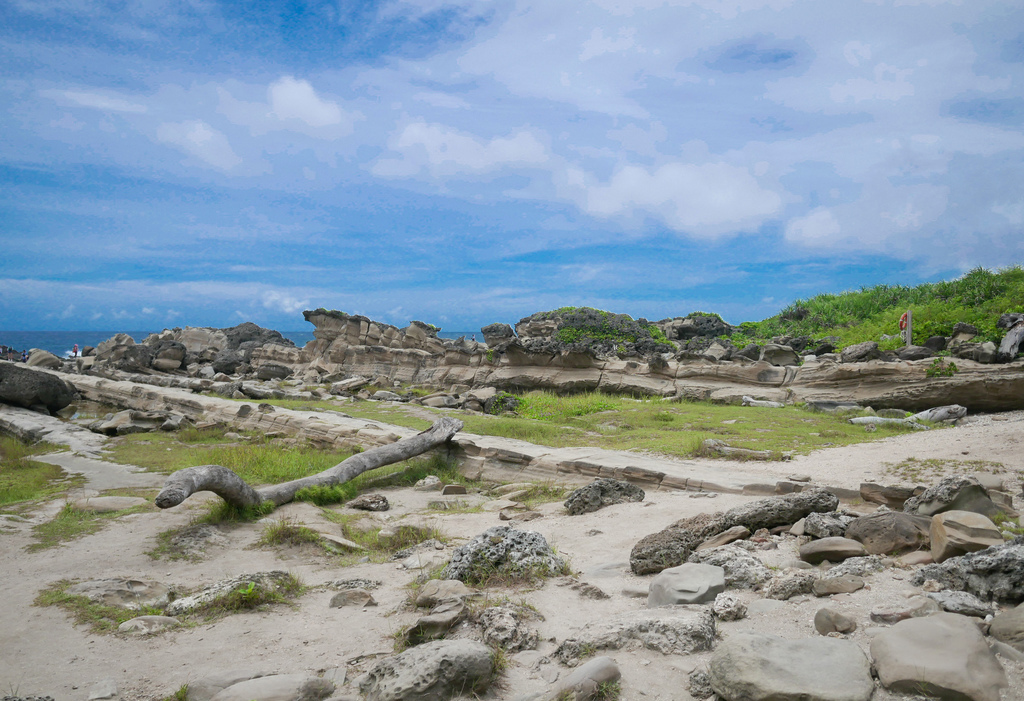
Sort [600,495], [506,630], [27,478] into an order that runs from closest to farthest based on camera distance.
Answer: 1. [506,630]
2. [600,495]
3. [27,478]

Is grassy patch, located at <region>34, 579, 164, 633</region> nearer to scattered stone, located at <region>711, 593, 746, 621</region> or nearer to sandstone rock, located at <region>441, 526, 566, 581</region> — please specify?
sandstone rock, located at <region>441, 526, 566, 581</region>

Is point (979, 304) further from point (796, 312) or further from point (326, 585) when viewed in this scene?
point (326, 585)

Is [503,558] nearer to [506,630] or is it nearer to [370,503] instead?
[506,630]

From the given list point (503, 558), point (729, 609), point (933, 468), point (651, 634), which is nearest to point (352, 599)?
point (503, 558)

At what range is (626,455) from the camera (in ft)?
34.4

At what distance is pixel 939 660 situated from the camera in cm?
270

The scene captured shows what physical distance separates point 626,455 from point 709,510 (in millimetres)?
→ 3589

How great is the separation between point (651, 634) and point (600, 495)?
174 inches

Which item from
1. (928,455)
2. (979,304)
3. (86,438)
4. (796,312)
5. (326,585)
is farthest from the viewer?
(796,312)

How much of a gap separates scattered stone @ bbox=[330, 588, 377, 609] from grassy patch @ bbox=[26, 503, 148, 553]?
3830 mm

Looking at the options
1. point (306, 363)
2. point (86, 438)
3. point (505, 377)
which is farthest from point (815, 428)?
point (306, 363)

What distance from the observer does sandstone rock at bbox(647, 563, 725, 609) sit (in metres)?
4.08

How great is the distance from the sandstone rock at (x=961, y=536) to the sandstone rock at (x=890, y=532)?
0.24 metres

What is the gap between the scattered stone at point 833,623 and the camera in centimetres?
329
